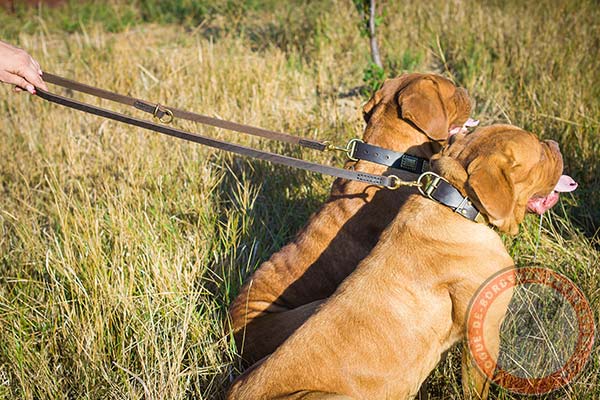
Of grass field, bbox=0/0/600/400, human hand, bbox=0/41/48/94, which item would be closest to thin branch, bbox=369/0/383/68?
grass field, bbox=0/0/600/400

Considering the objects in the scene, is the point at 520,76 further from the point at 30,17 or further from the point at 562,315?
the point at 30,17

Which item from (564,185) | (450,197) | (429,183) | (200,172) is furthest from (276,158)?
(200,172)

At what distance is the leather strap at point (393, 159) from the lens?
12.3ft

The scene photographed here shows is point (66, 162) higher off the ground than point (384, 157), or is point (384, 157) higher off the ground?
point (384, 157)

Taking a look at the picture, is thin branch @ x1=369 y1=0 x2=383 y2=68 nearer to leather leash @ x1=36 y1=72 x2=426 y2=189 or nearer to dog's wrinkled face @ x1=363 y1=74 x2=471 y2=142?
dog's wrinkled face @ x1=363 y1=74 x2=471 y2=142

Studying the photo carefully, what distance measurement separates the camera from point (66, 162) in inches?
231

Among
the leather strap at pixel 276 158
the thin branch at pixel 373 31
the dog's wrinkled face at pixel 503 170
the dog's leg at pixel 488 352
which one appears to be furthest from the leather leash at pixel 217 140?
the thin branch at pixel 373 31

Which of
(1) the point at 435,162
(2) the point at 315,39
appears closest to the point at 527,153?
(1) the point at 435,162

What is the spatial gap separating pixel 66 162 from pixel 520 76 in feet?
14.7

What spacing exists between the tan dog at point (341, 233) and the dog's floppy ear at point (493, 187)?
73 centimetres

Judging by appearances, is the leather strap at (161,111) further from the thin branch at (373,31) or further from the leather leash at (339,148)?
the thin branch at (373,31)

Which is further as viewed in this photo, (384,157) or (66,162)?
(66,162)

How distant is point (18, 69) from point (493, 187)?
276cm

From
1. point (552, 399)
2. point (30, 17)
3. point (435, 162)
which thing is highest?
point (435, 162)
